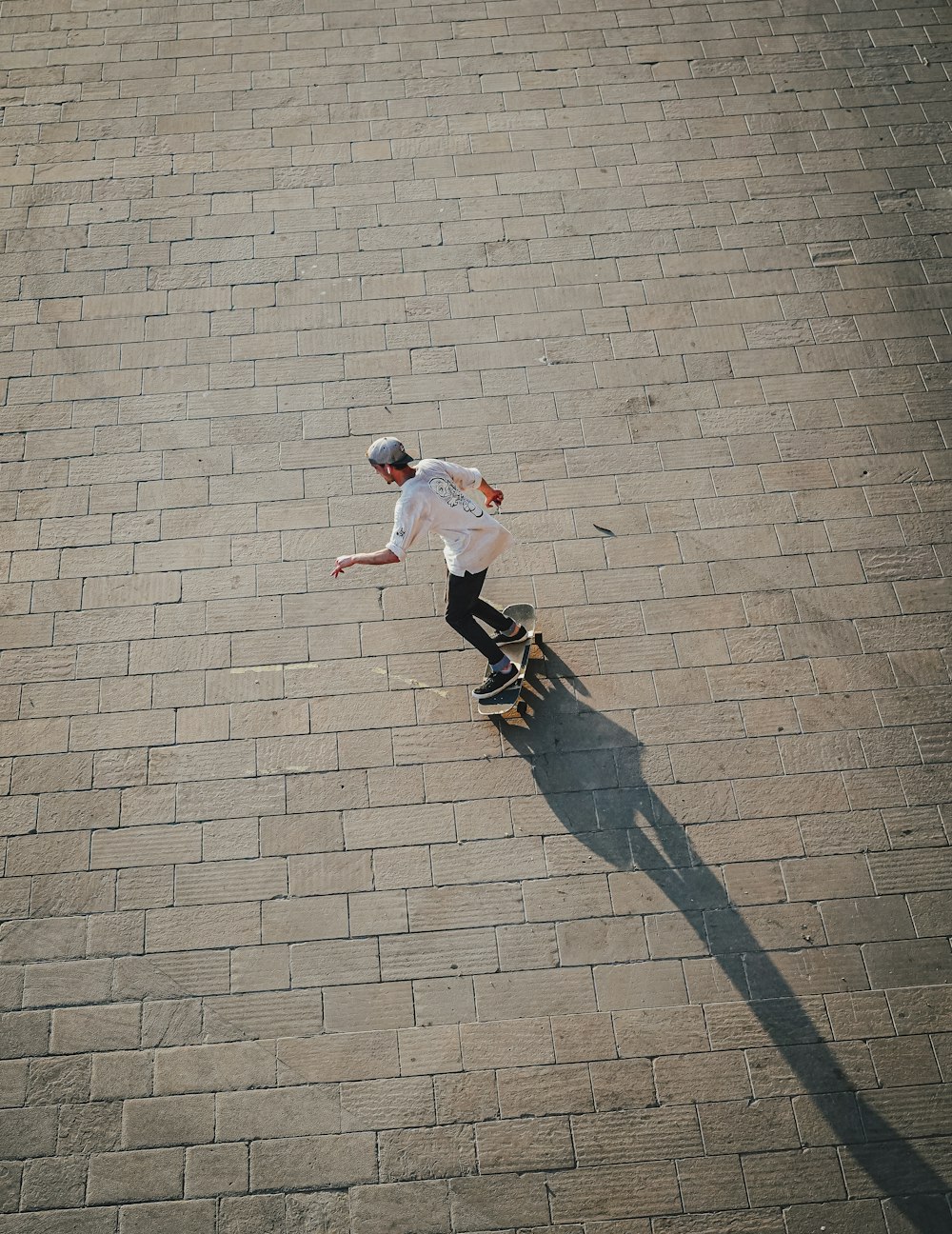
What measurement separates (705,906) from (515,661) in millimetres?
1914

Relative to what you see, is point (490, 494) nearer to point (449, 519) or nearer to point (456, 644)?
point (449, 519)

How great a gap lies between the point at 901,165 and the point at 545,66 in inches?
131

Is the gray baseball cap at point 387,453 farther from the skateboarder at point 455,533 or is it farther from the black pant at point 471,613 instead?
the black pant at point 471,613

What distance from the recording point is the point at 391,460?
5598 mm

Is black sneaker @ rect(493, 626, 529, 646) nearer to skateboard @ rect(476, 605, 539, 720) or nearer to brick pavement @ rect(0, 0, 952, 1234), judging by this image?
skateboard @ rect(476, 605, 539, 720)

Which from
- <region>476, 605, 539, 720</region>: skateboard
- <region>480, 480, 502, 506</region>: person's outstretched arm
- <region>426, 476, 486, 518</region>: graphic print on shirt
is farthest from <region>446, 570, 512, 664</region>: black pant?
<region>480, 480, 502, 506</region>: person's outstretched arm

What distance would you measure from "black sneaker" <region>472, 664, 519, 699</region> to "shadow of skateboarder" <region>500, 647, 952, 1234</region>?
0.85 feet

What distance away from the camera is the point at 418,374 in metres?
7.56

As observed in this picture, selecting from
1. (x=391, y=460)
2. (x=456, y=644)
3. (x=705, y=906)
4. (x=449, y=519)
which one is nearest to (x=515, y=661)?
(x=456, y=644)

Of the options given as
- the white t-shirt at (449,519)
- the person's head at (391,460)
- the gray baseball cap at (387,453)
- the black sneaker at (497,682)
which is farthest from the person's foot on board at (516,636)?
the gray baseball cap at (387,453)

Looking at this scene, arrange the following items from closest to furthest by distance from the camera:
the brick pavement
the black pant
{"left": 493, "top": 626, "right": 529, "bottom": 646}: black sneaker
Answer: the brick pavement
the black pant
{"left": 493, "top": 626, "right": 529, "bottom": 646}: black sneaker

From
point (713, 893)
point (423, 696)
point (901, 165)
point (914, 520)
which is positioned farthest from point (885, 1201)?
point (901, 165)

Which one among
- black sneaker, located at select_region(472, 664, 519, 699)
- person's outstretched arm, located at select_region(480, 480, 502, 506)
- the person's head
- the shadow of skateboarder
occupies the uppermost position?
person's outstretched arm, located at select_region(480, 480, 502, 506)

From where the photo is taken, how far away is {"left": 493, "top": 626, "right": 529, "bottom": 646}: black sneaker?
6.32m
